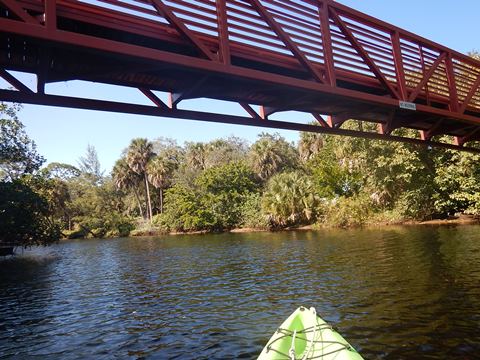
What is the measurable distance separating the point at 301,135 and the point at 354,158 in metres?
17.9

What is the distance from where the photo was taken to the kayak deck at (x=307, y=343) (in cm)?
588

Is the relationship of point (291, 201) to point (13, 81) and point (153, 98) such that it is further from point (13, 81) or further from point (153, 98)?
point (13, 81)

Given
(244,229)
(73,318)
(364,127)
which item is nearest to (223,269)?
(73,318)

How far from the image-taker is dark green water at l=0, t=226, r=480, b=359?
862 centimetres

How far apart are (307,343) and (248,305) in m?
5.82

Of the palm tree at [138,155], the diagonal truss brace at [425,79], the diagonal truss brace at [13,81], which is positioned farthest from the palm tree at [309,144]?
the diagonal truss brace at [13,81]

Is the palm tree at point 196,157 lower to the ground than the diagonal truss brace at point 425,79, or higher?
higher

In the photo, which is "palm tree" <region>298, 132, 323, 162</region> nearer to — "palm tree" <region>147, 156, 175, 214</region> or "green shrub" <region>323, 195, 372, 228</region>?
"green shrub" <region>323, 195, 372, 228</region>

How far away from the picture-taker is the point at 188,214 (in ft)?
191

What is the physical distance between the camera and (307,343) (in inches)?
252

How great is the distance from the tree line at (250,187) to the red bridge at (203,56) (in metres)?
27.6

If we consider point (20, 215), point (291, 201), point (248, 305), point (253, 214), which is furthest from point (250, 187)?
point (248, 305)

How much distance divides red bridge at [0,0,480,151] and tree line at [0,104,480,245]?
2764cm

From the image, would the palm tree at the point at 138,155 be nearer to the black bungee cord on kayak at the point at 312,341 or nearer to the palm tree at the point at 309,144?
the palm tree at the point at 309,144
